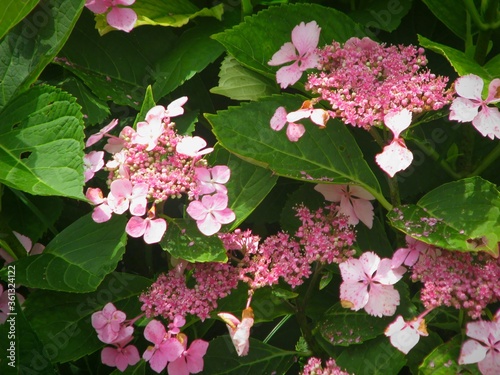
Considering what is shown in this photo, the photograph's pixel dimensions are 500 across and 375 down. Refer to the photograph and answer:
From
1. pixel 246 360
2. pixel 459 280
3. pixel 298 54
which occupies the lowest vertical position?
pixel 246 360

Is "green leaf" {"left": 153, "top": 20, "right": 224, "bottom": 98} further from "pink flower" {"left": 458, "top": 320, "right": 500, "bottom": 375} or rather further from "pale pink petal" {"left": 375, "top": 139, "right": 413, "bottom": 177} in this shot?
"pink flower" {"left": 458, "top": 320, "right": 500, "bottom": 375}

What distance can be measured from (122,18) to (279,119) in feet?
0.93

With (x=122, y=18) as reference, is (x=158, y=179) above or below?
below

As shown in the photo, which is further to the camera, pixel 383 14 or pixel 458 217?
pixel 383 14

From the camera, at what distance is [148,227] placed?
99cm

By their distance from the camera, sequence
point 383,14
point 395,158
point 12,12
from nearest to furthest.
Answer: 1. point 395,158
2. point 12,12
3. point 383,14

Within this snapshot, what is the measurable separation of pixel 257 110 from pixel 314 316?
1.07 feet

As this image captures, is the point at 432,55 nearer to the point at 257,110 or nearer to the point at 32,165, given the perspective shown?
the point at 257,110

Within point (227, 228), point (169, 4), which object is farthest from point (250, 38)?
point (227, 228)

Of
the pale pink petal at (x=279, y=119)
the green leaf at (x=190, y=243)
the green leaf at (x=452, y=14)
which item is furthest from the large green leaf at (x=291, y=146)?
the green leaf at (x=452, y=14)

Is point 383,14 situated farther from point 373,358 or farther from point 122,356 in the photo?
point 122,356

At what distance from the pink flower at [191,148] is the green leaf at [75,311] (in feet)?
0.70

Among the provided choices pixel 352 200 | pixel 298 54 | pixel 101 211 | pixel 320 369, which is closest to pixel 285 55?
pixel 298 54

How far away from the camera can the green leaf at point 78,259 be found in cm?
100
